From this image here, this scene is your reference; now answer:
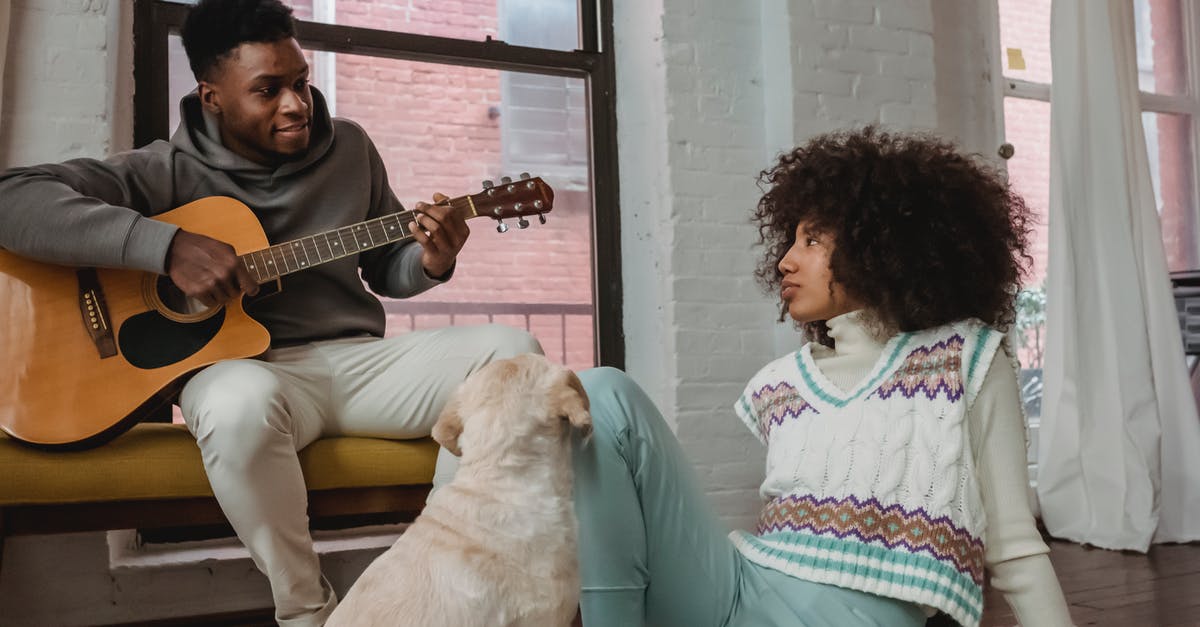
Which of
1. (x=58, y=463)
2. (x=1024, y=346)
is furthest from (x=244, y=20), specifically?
(x=1024, y=346)

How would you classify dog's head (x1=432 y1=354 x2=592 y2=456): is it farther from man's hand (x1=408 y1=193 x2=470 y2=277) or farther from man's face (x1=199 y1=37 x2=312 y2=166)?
man's face (x1=199 y1=37 x2=312 y2=166)

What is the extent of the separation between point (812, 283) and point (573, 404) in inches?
18.2

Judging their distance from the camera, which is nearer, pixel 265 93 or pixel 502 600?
pixel 502 600

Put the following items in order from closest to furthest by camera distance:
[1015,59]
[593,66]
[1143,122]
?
[593,66] < [1015,59] < [1143,122]

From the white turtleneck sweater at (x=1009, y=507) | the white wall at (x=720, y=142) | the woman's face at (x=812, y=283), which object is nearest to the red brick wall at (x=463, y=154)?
the white wall at (x=720, y=142)

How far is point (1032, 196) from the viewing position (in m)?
3.94

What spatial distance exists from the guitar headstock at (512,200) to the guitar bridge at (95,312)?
0.68m

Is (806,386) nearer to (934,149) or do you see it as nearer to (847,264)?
(847,264)

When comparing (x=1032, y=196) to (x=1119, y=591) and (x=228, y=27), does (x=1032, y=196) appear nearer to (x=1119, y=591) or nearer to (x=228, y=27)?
(x=1119, y=591)

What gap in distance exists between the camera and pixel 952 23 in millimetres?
3539

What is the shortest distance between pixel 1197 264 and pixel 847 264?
362 centimetres

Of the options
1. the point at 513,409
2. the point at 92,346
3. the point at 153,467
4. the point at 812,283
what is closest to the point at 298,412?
the point at 153,467

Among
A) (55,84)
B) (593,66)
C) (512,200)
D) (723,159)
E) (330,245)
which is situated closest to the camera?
(330,245)

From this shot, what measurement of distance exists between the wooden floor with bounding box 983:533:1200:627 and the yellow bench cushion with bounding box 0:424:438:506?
1.19 meters
